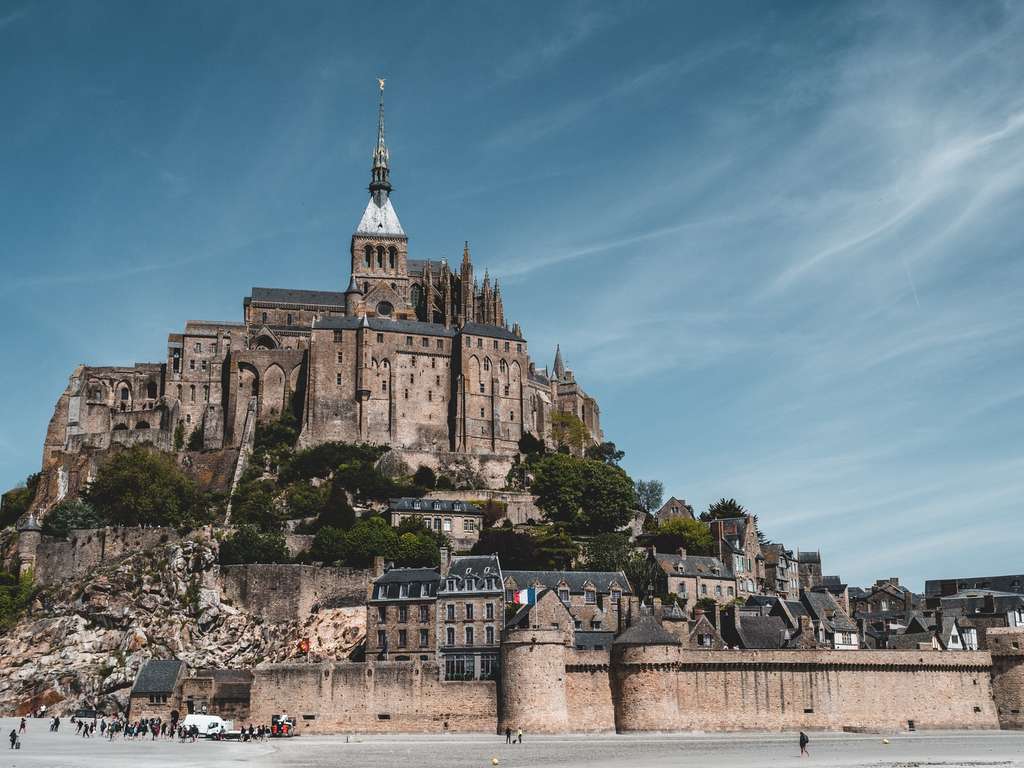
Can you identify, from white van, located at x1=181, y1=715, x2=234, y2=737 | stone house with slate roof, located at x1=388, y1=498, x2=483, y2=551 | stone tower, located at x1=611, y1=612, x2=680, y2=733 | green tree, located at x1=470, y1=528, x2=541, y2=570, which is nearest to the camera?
white van, located at x1=181, y1=715, x2=234, y2=737

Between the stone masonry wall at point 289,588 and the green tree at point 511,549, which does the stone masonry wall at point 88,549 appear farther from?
the green tree at point 511,549

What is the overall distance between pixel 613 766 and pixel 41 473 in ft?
204

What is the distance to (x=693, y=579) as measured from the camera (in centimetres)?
7331

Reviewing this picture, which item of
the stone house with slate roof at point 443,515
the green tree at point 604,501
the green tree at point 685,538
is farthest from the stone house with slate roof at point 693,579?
the stone house with slate roof at point 443,515

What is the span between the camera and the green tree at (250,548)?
69625 millimetres

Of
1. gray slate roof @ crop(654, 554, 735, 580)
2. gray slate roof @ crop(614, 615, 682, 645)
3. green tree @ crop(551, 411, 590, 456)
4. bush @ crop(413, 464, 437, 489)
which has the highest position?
green tree @ crop(551, 411, 590, 456)

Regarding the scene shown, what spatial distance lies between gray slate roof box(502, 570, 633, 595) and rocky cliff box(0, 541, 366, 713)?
8710mm

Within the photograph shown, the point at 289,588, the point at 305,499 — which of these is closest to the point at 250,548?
the point at 289,588

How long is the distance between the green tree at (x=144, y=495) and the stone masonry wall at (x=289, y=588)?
8.13 metres

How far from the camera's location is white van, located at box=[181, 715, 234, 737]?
2112 inches

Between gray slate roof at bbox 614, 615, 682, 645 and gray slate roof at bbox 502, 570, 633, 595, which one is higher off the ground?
gray slate roof at bbox 502, 570, 633, 595

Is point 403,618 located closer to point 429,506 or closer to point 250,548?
point 250,548

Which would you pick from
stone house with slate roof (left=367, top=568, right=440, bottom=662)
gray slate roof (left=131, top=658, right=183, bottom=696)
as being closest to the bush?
stone house with slate roof (left=367, top=568, right=440, bottom=662)

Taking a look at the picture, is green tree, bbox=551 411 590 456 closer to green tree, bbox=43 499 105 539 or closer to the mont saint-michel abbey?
the mont saint-michel abbey
